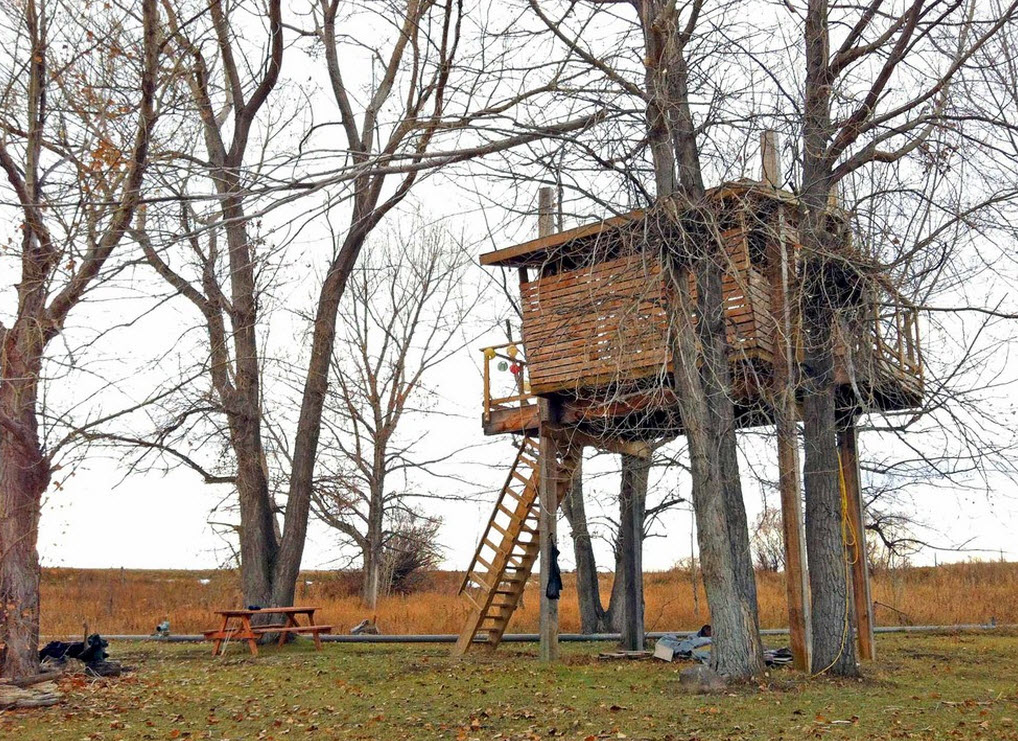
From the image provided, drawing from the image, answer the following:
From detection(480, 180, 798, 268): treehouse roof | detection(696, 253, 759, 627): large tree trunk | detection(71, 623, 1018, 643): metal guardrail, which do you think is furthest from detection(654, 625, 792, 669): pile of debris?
detection(480, 180, 798, 268): treehouse roof

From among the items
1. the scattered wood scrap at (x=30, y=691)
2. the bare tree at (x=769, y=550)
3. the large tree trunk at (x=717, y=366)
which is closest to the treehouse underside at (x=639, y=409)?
the large tree trunk at (x=717, y=366)

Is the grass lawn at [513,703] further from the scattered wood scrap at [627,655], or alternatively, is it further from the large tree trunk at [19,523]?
the large tree trunk at [19,523]

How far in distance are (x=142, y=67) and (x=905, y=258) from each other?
28.7ft

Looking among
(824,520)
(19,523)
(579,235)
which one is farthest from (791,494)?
(19,523)

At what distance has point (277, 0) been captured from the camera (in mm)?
16047

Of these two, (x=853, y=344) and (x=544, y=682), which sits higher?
(x=853, y=344)

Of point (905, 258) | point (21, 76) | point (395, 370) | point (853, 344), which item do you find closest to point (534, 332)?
point (853, 344)

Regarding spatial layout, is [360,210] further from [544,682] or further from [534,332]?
[544,682]

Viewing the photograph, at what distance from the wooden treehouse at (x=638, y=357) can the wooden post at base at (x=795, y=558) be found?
18mm

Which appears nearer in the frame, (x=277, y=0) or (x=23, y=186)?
(x=23, y=186)

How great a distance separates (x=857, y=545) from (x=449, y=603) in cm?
1307

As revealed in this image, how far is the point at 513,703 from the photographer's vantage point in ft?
35.4

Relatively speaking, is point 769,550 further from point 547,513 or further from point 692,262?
point 692,262

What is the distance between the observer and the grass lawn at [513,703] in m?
9.13
